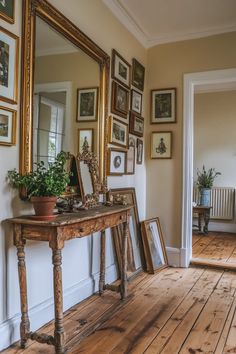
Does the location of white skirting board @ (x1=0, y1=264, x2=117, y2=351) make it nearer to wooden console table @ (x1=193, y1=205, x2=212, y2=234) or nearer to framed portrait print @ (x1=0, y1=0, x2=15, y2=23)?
framed portrait print @ (x1=0, y1=0, x2=15, y2=23)

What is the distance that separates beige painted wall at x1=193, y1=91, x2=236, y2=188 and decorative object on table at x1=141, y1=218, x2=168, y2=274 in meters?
2.69

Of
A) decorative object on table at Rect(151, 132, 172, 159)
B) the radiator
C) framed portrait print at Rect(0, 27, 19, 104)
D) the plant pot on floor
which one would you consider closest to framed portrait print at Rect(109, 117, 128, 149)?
decorative object on table at Rect(151, 132, 172, 159)

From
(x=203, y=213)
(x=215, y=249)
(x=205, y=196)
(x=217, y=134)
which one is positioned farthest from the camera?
(x=217, y=134)

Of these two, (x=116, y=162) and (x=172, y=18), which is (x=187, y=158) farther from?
(x=172, y=18)

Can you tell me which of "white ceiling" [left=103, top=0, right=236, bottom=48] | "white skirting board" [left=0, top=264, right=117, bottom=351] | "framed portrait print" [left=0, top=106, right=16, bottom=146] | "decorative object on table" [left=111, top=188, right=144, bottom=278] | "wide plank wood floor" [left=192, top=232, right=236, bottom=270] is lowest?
"wide plank wood floor" [left=192, top=232, right=236, bottom=270]

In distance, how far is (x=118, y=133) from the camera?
3.37 meters

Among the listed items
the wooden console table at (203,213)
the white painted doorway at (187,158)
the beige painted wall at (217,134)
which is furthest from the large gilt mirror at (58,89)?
the beige painted wall at (217,134)

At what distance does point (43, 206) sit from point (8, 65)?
862mm

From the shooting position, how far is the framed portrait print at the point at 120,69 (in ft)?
10.7

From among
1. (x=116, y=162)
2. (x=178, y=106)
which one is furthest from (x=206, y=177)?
(x=116, y=162)

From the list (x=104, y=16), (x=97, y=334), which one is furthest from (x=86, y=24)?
(x=97, y=334)

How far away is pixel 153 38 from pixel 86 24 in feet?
4.62

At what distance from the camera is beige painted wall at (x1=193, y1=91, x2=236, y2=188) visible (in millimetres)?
6086

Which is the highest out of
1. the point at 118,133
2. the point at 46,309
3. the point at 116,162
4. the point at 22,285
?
the point at 118,133
